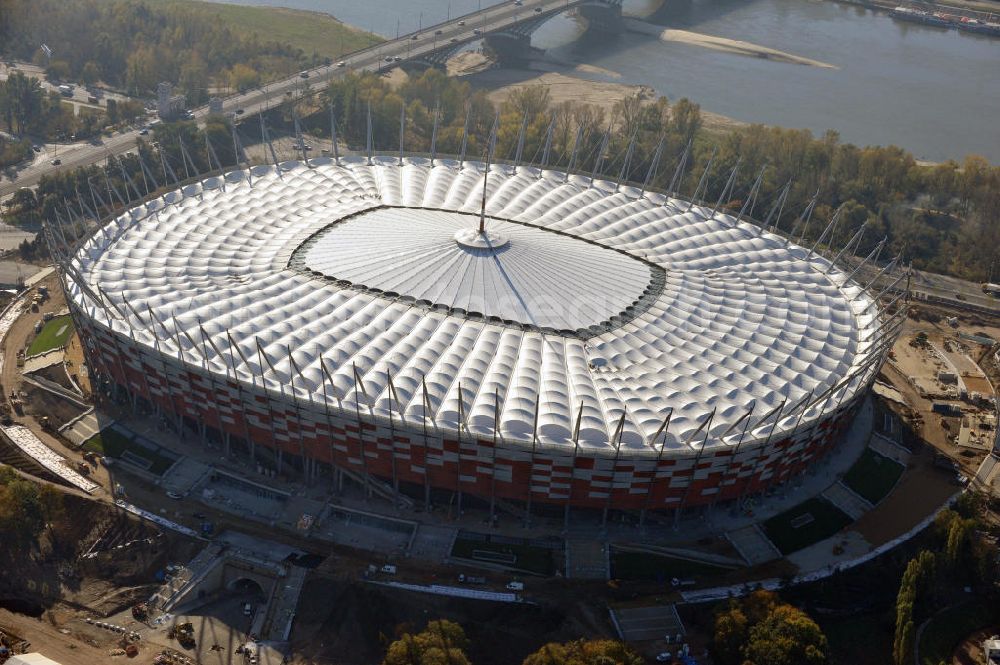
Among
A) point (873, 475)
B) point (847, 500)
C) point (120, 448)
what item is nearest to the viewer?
point (847, 500)

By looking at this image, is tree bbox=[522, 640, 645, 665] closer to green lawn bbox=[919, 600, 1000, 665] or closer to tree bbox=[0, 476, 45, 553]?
green lawn bbox=[919, 600, 1000, 665]

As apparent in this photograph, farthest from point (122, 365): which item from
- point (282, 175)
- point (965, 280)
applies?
point (965, 280)

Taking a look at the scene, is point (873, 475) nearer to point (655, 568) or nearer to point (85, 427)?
point (655, 568)

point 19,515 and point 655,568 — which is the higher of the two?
Answer: point 19,515

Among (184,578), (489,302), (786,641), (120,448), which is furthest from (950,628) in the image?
(120,448)

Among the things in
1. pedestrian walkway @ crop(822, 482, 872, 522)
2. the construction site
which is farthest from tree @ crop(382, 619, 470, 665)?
pedestrian walkway @ crop(822, 482, 872, 522)

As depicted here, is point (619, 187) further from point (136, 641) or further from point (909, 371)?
point (136, 641)

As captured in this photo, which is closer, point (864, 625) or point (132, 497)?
point (864, 625)
